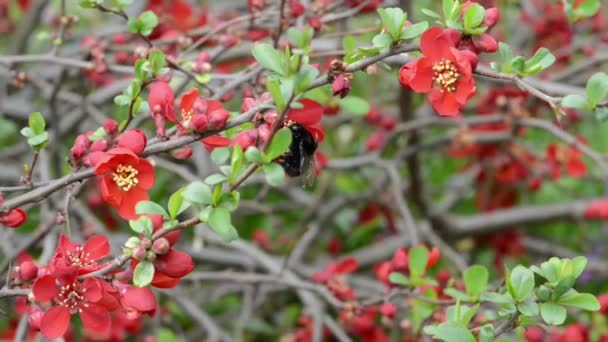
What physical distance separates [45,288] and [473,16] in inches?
22.0

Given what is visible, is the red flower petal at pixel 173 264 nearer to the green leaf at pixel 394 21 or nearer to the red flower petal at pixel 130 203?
the red flower petal at pixel 130 203

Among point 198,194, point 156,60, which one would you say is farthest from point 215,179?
point 156,60

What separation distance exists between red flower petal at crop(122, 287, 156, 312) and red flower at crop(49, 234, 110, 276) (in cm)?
5

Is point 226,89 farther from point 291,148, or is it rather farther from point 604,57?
point 604,57

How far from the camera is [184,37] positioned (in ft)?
5.14

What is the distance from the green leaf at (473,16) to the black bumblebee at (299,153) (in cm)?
21

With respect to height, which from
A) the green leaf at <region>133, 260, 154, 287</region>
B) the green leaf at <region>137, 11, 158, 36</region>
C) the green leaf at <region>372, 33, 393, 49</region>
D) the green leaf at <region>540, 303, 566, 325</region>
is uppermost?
the green leaf at <region>372, 33, 393, 49</region>

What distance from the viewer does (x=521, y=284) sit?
1.00m

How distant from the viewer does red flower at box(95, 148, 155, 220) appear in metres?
0.96

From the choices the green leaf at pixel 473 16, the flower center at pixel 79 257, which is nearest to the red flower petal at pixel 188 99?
the flower center at pixel 79 257

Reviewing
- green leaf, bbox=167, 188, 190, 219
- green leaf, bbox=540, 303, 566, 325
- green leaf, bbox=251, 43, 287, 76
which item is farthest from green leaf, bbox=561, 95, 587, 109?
green leaf, bbox=167, 188, 190, 219

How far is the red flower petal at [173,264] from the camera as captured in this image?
93cm

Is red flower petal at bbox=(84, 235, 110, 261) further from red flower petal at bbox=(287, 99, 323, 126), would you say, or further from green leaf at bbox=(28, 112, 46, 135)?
red flower petal at bbox=(287, 99, 323, 126)

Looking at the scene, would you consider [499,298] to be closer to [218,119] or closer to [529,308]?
[529,308]
